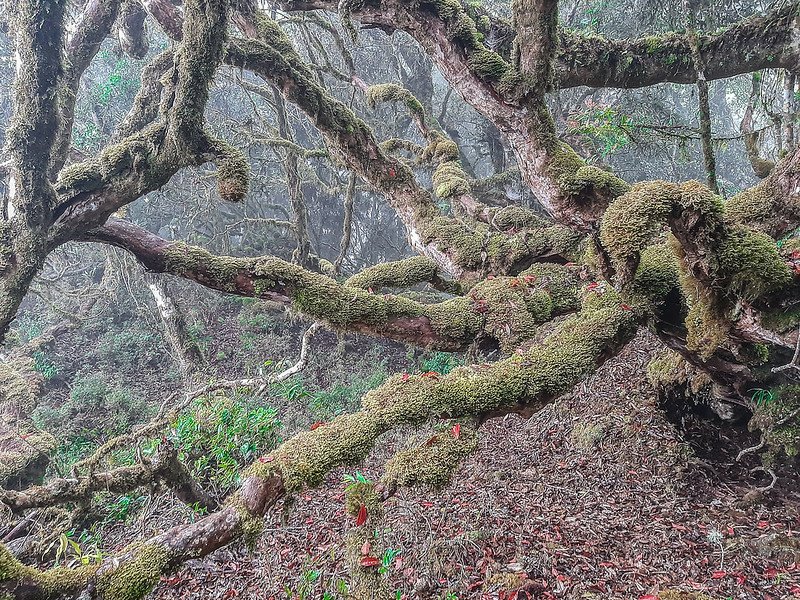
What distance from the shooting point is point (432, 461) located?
2.29 m

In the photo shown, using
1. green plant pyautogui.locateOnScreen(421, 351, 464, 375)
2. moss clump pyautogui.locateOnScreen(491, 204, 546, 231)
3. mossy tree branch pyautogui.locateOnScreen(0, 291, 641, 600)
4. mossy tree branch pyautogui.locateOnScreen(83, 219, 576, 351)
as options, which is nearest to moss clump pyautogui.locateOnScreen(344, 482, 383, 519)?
mossy tree branch pyautogui.locateOnScreen(0, 291, 641, 600)

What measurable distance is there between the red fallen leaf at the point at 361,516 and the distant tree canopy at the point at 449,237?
32mm

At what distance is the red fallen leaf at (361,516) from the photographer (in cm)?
218

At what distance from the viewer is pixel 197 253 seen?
390cm

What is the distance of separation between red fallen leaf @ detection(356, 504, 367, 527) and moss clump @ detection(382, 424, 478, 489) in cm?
17

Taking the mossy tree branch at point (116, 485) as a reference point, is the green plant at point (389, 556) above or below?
below

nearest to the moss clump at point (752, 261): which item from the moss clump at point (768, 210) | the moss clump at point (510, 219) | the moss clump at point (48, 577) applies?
the moss clump at point (768, 210)

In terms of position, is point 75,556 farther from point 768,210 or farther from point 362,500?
point 768,210

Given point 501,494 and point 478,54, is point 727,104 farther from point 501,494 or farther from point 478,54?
point 501,494

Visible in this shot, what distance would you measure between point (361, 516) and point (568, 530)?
228cm

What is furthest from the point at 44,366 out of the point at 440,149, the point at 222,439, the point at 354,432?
the point at 354,432

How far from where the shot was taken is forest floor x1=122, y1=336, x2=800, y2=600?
3188mm

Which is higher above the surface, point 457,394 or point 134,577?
point 457,394

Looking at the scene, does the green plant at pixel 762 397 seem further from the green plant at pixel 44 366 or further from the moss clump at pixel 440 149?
the green plant at pixel 44 366
